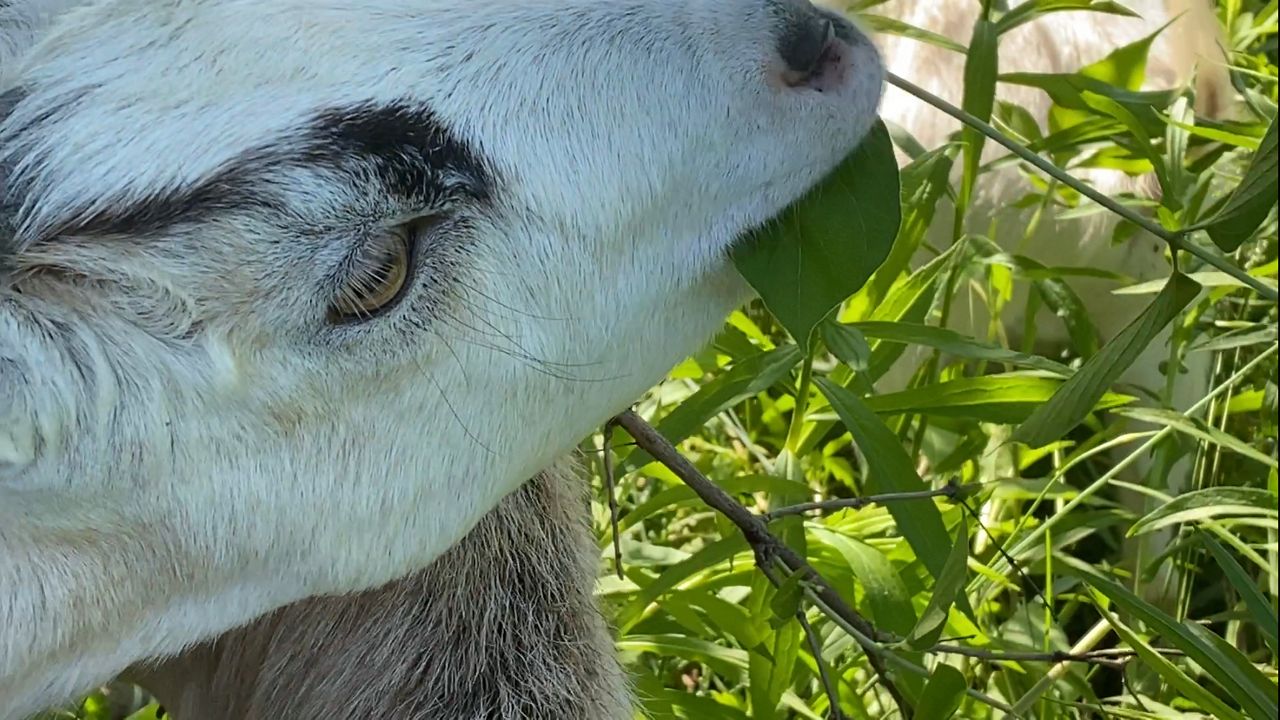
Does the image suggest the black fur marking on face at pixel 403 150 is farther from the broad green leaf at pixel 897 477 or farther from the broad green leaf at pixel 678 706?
the broad green leaf at pixel 678 706

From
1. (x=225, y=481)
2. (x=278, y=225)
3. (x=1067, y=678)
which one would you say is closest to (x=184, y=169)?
(x=278, y=225)

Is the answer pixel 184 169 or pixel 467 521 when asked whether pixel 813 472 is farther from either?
pixel 184 169

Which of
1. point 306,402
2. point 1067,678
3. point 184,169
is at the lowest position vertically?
point 1067,678

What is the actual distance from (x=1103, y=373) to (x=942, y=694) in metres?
0.29

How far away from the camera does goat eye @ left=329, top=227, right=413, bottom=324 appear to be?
75cm

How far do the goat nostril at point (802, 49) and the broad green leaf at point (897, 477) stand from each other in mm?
402

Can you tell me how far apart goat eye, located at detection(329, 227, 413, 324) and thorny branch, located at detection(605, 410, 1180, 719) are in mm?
382

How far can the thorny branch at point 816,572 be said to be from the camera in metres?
1.01

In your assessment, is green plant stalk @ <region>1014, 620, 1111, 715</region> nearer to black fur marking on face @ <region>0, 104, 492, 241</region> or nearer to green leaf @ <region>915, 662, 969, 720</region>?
green leaf @ <region>915, 662, 969, 720</region>

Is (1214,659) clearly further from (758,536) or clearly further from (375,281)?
(375,281)

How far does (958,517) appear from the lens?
1332 millimetres

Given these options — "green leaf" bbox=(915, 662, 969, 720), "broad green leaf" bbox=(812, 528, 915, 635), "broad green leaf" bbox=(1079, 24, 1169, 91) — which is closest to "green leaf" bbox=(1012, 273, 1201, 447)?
"green leaf" bbox=(915, 662, 969, 720)

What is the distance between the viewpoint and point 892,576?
3.86 feet

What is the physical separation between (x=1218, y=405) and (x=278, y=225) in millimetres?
1388
